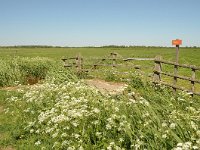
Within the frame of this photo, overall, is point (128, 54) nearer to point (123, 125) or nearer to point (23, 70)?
point (23, 70)

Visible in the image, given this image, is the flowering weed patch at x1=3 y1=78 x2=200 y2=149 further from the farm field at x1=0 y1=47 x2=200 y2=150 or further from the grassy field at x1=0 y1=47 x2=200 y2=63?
the grassy field at x1=0 y1=47 x2=200 y2=63

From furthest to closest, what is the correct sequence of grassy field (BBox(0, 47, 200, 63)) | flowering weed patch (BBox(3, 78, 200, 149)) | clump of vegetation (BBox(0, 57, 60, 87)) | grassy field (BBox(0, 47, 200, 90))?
1. grassy field (BBox(0, 47, 200, 63))
2. grassy field (BBox(0, 47, 200, 90))
3. clump of vegetation (BBox(0, 57, 60, 87))
4. flowering weed patch (BBox(3, 78, 200, 149))

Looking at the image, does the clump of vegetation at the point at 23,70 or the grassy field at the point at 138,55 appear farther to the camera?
the grassy field at the point at 138,55

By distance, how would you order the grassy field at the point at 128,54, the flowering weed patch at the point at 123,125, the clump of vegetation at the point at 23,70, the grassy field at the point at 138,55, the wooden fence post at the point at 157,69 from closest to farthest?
the flowering weed patch at the point at 123,125 < the wooden fence post at the point at 157,69 < the clump of vegetation at the point at 23,70 < the grassy field at the point at 138,55 < the grassy field at the point at 128,54

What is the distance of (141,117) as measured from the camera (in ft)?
18.9

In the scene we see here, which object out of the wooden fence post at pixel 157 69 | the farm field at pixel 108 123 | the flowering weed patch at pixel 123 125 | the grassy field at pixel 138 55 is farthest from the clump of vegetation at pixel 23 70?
the flowering weed patch at pixel 123 125

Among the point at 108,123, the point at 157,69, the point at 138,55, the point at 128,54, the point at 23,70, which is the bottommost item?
the point at 128,54

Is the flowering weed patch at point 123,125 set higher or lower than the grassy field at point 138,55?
higher

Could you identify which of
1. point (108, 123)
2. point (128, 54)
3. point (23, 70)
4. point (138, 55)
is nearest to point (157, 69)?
point (23, 70)

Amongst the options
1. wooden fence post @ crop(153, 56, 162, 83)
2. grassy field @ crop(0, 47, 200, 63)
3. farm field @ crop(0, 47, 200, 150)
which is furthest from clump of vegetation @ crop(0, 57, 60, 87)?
grassy field @ crop(0, 47, 200, 63)

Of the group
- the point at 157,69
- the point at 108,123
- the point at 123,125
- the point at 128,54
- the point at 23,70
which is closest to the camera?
the point at 123,125

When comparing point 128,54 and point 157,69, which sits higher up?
point 157,69

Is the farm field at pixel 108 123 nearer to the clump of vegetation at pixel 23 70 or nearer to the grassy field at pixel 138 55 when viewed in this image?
the grassy field at pixel 138 55

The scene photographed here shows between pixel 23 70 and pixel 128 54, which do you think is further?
pixel 128 54
